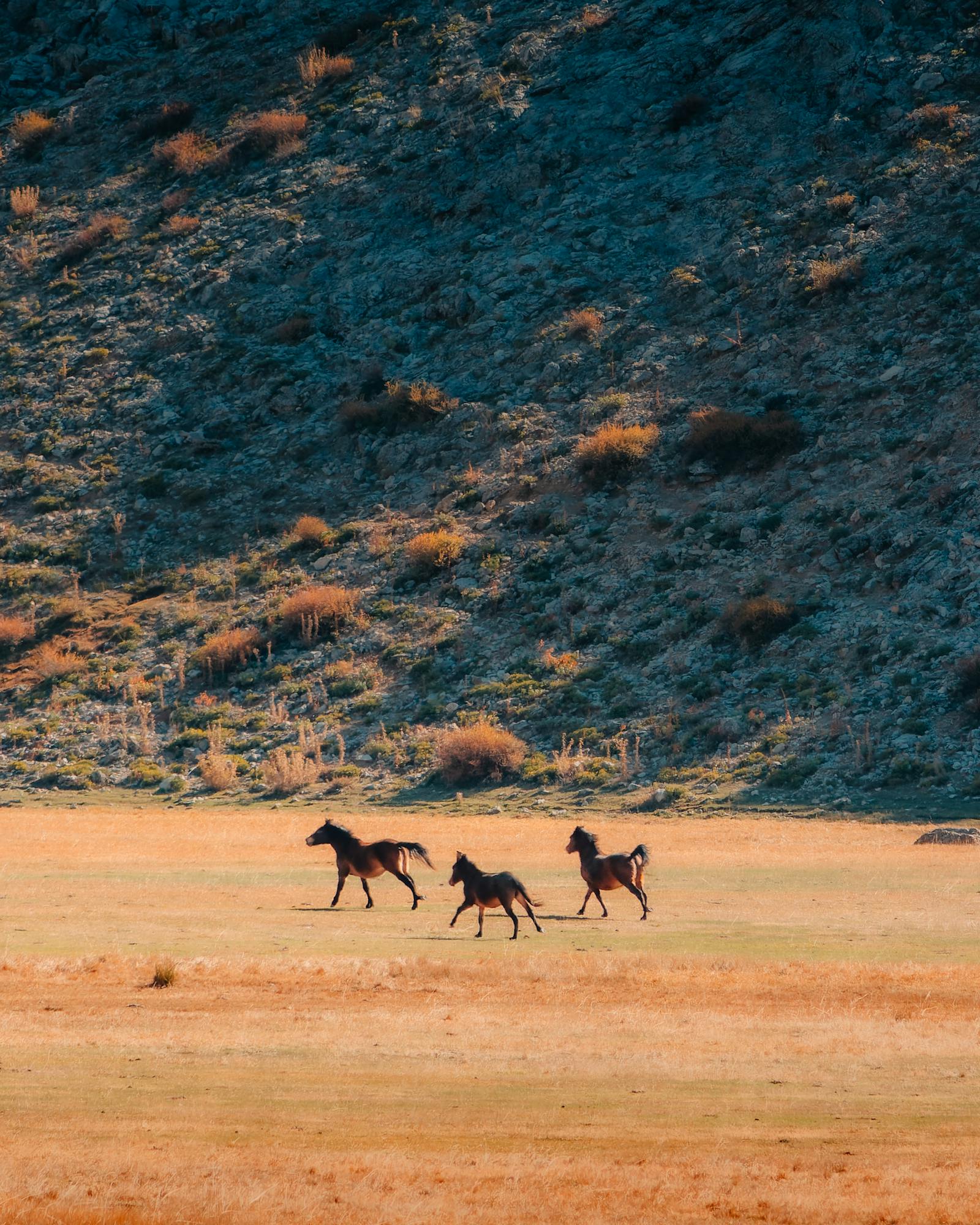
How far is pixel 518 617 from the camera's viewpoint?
48250 mm

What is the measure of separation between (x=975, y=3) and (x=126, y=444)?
3963cm

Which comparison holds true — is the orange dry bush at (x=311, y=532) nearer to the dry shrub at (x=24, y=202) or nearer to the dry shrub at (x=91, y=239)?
the dry shrub at (x=91, y=239)

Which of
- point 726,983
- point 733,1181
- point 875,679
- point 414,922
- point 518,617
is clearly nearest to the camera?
point 733,1181

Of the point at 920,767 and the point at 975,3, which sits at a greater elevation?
the point at 975,3

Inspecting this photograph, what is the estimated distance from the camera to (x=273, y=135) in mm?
70625

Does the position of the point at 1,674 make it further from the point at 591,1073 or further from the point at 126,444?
the point at 591,1073

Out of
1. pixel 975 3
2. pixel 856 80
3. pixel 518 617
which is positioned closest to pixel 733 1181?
pixel 518 617

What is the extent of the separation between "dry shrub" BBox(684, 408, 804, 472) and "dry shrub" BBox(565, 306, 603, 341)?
7.54 meters

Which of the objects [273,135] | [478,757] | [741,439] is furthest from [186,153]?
[478,757]

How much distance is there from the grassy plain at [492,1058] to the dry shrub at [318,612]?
26125 millimetres

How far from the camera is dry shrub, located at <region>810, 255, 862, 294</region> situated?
5338 centimetres

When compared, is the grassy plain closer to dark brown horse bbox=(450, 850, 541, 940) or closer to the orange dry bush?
dark brown horse bbox=(450, 850, 541, 940)

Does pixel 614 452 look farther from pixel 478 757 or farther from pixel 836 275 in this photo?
pixel 478 757

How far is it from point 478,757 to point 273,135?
41254 millimetres
